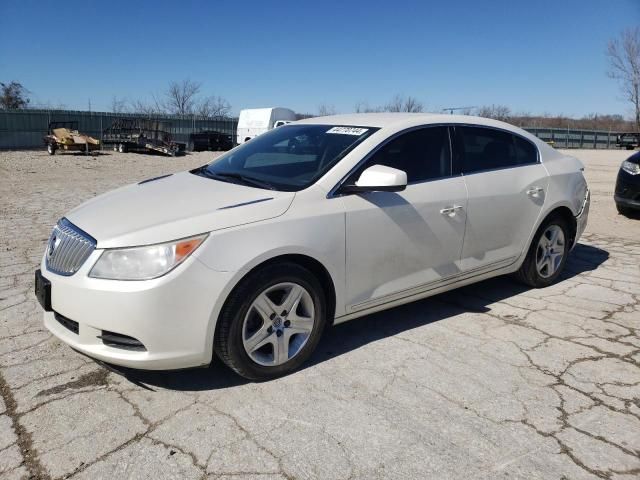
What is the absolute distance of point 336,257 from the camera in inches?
127

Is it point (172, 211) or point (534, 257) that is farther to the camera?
point (534, 257)

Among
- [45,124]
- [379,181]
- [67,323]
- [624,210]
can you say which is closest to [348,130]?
[379,181]

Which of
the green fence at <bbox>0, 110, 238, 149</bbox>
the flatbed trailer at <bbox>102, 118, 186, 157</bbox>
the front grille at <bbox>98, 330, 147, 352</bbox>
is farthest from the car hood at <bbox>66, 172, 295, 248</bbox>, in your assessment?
the green fence at <bbox>0, 110, 238, 149</bbox>

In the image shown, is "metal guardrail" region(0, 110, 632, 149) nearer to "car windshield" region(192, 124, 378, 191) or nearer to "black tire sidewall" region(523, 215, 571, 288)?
"car windshield" region(192, 124, 378, 191)

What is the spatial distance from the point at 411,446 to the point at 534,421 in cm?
74

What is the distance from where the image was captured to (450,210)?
382 cm

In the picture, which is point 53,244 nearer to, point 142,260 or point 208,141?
point 142,260

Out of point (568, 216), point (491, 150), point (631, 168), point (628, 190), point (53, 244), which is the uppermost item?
point (491, 150)

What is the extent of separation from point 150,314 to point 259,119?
1023 inches

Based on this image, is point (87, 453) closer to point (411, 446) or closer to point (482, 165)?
point (411, 446)

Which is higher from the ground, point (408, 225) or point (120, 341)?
point (408, 225)

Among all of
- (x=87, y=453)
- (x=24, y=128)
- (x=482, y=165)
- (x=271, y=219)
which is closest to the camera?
(x=87, y=453)

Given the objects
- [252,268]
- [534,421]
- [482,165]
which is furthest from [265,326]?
[482,165]

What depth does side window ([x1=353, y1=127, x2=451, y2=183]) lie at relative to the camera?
3.62 meters
